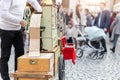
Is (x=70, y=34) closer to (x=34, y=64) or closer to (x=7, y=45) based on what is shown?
(x=7, y=45)

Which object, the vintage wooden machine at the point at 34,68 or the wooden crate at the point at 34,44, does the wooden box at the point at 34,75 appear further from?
the wooden crate at the point at 34,44

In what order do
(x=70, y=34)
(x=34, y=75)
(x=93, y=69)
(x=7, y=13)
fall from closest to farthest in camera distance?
(x=34, y=75) → (x=7, y=13) → (x=93, y=69) → (x=70, y=34)

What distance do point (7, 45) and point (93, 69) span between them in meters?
2.79

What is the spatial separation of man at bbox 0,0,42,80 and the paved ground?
1.52 metres

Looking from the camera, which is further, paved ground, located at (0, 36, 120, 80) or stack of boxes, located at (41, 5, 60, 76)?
paved ground, located at (0, 36, 120, 80)

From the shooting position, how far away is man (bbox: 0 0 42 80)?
3521 mm

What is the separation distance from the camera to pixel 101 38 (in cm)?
792

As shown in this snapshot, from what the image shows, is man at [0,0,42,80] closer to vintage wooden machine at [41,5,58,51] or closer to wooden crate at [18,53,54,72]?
vintage wooden machine at [41,5,58,51]

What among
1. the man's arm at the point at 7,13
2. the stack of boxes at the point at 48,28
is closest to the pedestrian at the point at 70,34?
the stack of boxes at the point at 48,28

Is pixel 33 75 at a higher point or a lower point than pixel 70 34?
higher

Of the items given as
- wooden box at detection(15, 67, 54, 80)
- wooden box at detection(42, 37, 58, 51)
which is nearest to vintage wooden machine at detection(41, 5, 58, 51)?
wooden box at detection(42, 37, 58, 51)

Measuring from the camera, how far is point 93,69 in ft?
20.4

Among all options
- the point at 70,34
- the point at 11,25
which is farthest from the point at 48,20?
the point at 70,34

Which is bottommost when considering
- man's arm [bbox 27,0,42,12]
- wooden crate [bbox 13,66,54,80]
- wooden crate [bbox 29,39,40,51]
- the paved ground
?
the paved ground
